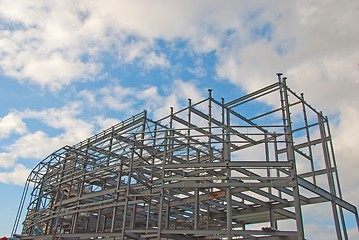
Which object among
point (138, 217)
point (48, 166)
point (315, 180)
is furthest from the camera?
point (48, 166)

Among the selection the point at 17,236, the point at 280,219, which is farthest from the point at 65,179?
the point at 280,219

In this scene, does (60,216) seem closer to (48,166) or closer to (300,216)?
(48,166)

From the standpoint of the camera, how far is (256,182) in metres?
13.9

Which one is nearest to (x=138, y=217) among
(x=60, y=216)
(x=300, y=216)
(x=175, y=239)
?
(x=60, y=216)

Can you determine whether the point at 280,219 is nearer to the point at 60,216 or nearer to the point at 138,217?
the point at 138,217

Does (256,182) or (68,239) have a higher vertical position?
(256,182)

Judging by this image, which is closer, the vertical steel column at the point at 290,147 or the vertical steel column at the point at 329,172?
the vertical steel column at the point at 290,147

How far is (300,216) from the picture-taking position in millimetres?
12305

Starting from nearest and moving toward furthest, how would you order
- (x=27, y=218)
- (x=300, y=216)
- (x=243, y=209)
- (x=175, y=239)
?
(x=300, y=216) < (x=175, y=239) < (x=243, y=209) < (x=27, y=218)

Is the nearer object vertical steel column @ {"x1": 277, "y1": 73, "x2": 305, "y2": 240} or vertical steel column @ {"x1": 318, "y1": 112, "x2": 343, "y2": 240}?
vertical steel column @ {"x1": 277, "y1": 73, "x2": 305, "y2": 240}

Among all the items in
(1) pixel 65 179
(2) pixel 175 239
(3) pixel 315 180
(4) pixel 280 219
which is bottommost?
(2) pixel 175 239

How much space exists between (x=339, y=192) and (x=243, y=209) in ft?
15.9

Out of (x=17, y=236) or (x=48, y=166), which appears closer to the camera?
(x=17, y=236)

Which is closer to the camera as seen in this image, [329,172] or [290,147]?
[290,147]
